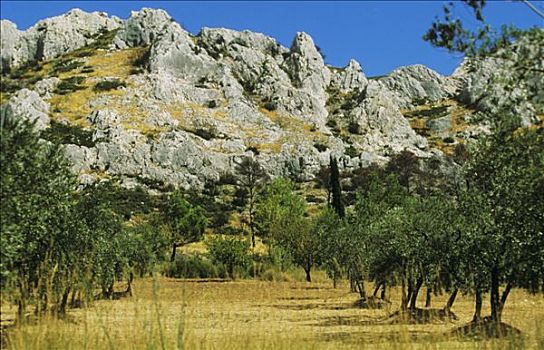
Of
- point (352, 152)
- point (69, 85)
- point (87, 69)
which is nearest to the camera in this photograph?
point (352, 152)

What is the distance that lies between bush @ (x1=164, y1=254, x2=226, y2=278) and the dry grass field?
16.3 ft

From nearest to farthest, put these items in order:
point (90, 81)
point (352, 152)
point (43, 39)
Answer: point (352, 152) → point (90, 81) → point (43, 39)

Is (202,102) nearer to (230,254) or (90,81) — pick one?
(90,81)

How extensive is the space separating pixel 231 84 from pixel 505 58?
8691 centimetres

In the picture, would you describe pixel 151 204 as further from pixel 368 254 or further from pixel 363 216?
pixel 368 254

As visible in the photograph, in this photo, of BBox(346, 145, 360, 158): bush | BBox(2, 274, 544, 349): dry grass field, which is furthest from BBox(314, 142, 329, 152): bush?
BBox(2, 274, 544, 349): dry grass field

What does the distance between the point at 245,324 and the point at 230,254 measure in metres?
36.1

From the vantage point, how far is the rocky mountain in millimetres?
77750

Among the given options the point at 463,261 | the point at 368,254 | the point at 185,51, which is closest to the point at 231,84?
the point at 185,51

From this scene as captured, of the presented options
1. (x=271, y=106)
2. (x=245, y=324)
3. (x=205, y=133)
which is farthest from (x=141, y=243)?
(x=271, y=106)

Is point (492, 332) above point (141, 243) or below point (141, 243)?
below

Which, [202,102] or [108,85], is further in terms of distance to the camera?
[108,85]

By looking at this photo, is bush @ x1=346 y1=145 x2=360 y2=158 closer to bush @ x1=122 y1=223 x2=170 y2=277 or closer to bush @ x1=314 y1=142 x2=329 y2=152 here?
bush @ x1=314 y1=142 x2=329 y2=152

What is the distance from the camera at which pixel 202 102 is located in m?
90.9
